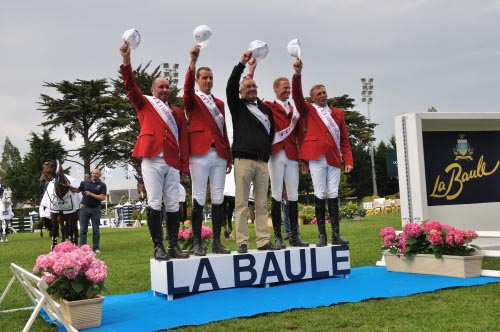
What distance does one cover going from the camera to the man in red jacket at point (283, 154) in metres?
6.22

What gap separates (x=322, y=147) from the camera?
6.31 meters

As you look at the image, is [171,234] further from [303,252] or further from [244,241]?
[303,252]

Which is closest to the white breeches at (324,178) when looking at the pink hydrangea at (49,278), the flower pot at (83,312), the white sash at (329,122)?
the white sash at (329,122)

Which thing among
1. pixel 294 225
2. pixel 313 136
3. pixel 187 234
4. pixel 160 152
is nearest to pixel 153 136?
pixel 160 152

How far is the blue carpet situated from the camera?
443cm

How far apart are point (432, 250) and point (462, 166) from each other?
1661 mm

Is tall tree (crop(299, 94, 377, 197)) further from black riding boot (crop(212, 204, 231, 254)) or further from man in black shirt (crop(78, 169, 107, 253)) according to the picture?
black riding boot (crop(212, 204, 231, 254))

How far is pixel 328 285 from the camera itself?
19.1 ft

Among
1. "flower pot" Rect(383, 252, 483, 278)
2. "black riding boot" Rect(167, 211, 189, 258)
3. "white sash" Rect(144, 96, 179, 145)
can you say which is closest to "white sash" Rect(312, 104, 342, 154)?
"flower pot" Rect(383, 252, 483, 278)

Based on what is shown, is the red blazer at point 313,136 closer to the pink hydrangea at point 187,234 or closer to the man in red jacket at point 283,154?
the man in red jacket at point 283,154

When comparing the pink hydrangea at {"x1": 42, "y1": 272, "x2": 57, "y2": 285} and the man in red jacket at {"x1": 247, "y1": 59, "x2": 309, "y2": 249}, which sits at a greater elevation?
the man in red jacket at {"x1": 247, "y1": 59, "x2": 309, "y2": 249}

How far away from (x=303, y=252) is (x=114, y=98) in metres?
33.0

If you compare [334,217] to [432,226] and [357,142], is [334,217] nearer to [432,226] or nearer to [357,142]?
[432,226]

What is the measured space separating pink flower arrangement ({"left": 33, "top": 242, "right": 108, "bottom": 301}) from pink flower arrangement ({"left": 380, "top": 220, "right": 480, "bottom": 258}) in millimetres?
3670
